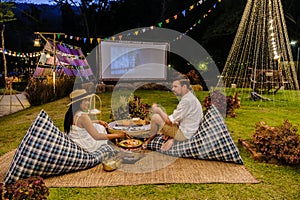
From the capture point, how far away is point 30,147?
3016mm

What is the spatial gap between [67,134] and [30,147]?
0.59 metres

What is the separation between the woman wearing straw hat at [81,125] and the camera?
3379 millimetres

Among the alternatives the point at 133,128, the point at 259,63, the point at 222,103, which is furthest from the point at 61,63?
the point at 259,63

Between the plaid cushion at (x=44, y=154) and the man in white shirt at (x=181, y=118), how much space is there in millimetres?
1196

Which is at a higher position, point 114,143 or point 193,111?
point 193,111

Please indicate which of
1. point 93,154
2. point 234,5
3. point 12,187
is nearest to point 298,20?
point 234,5

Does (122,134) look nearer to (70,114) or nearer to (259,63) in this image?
(70,114)

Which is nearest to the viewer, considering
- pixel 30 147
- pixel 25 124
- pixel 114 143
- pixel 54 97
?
pixel 30 147

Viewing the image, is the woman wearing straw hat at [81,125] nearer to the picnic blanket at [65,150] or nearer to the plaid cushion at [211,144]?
the picnic blanket at [65,150]

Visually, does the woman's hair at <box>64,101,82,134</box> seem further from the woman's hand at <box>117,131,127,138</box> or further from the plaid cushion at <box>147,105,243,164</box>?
the plaid cushion at <box>147,105,243,164</box>

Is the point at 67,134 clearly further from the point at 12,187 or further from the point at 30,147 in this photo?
the point at 12,187

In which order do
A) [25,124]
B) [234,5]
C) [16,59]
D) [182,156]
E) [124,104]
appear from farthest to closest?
[16,59]
[234,5]
[25,124]
[124,104]
[182,156]

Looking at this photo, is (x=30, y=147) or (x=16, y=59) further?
(x=16, y=59)

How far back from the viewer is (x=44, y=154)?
10.0ft
